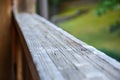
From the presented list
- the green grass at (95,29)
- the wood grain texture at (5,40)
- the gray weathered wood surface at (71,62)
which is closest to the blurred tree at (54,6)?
the green grass at (95,29)

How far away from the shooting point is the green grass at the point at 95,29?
8023 mm

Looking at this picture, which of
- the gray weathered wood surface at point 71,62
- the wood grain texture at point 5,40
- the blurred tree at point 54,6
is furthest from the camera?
the blurred tree at point 54,6

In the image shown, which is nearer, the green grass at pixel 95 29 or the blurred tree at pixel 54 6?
the green grass at pixel 95 29

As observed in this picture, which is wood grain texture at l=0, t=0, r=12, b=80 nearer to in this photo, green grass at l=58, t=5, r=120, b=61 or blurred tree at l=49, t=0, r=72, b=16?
green grass at l=58, t=5, r=120, b=61

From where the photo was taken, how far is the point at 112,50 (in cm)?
744

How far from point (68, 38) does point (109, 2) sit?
676cm

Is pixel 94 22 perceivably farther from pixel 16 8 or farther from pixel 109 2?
pixel 16 8

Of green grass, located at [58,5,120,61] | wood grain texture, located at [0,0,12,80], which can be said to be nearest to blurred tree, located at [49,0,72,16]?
green grass, located at [58,5,120,61]

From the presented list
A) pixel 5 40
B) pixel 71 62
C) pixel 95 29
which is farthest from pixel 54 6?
pixel 71 62

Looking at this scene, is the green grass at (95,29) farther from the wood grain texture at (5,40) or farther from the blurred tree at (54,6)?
the wood grain texture at (5,40)

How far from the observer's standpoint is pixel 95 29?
9641mm

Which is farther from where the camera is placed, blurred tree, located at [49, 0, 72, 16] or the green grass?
blurred tree, located at [49, 0, 72, 16]

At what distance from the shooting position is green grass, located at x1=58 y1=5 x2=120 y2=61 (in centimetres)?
802

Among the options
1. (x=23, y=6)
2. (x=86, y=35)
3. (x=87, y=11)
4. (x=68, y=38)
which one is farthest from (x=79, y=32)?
(x=68, y=38)
